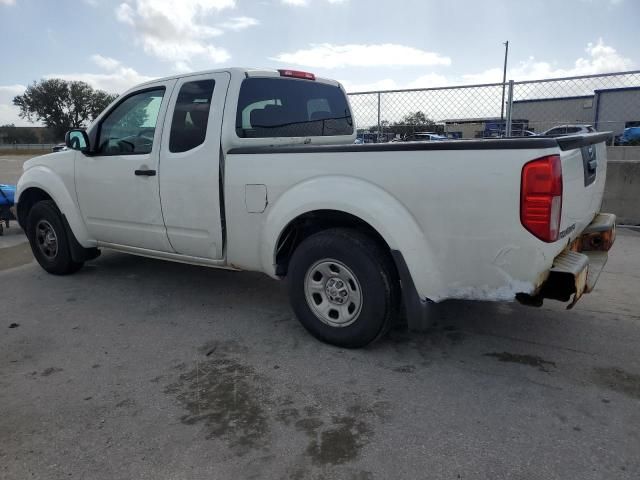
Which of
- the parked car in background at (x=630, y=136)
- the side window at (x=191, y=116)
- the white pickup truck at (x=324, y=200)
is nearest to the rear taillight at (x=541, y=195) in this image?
the white pickup truck at (x=324, y=200)

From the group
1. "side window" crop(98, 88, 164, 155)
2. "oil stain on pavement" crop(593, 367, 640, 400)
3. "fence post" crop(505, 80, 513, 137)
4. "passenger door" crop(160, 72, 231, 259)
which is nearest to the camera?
"oil stain on pavement" crop(593, 367, 640, 400)

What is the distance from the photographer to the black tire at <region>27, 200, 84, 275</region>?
5.30 meters

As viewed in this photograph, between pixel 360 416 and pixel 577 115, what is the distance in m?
9.71

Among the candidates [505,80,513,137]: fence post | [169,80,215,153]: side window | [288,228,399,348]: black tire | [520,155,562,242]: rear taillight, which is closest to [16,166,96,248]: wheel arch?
[169,80,215,153]: side window

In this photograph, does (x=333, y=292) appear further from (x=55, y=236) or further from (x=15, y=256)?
(x=15, y=256)

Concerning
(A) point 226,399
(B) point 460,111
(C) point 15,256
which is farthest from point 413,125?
(A) point 226,399

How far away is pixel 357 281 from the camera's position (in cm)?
Result: 331

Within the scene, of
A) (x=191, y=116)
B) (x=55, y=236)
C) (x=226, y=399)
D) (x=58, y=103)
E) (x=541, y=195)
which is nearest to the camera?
(x=541, y=195)

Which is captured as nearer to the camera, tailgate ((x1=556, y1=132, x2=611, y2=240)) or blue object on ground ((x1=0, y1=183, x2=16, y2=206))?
tailgate ((x1=556, y1=132, x2=611, y2=240))

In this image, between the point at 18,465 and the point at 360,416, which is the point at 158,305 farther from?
the point at 360,416

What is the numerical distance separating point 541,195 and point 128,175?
11.1 feet

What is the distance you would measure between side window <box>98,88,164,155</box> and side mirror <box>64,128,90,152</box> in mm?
120

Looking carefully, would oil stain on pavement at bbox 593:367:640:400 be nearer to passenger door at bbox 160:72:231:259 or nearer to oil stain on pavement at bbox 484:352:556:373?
oil stain on pavement at bbox 484:352:556:373

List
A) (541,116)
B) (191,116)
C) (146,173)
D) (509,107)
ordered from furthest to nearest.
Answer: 1. (541,116)
2. (509,107)
3. (146,173)
4. (191,116)
